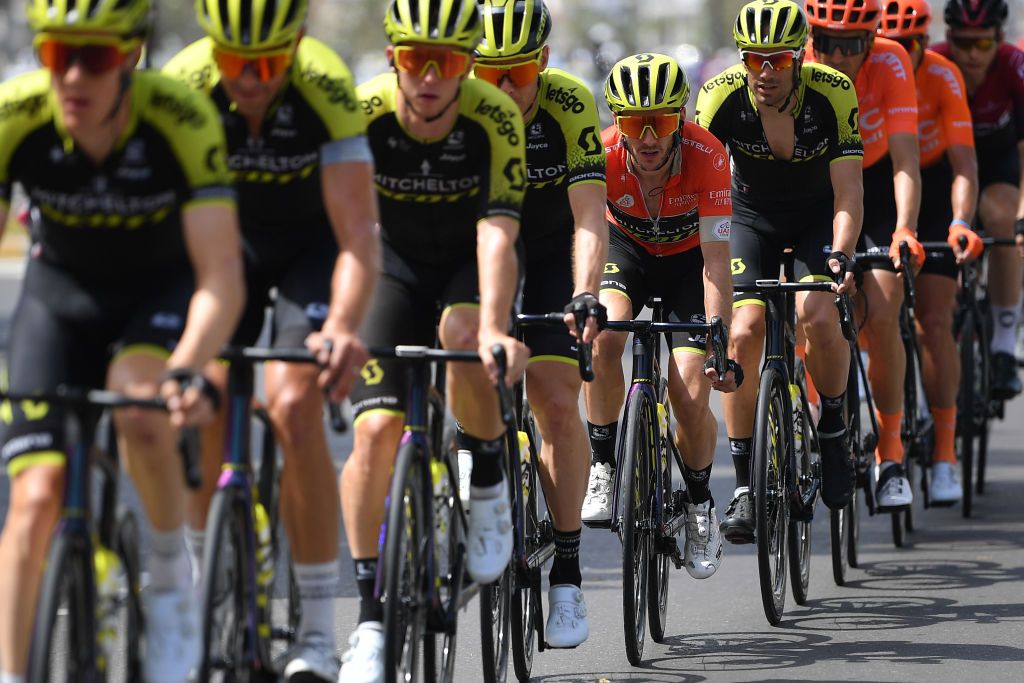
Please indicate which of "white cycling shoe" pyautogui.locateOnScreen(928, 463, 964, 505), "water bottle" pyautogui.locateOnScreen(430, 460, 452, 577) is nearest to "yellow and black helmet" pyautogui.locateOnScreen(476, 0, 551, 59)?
"water bottle" pyautogui.locateOnScreen(430, 460, 452, 577)

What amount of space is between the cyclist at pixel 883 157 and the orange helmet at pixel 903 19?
671 mm

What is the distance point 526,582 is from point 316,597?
4.83ft

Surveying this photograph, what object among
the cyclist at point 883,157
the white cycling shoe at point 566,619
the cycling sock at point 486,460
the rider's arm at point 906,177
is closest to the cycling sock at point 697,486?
the white cycling shoe at point 566,619

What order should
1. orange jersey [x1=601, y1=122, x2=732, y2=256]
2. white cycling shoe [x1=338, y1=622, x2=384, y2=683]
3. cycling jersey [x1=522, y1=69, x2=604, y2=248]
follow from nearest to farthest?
white cycling shoe [x1=338, y1=622, x2=384, y2=683] → cycling jersey [x1=522, y1=69, x2=604, y2=248] → orange jersey [x1=601, y1=122, x2=732, y2=256]

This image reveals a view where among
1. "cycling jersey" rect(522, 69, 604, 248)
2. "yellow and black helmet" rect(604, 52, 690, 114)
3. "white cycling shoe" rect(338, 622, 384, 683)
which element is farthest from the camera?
"yellow and black helmet" rect(604, 52, 690, 114)

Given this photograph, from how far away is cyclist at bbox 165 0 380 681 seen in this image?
509cm

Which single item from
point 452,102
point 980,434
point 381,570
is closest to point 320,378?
point 381,570

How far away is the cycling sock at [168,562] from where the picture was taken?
479cm

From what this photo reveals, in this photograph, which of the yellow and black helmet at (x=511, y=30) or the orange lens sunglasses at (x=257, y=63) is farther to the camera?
the yellow and black helmet at (x=511, y=30)

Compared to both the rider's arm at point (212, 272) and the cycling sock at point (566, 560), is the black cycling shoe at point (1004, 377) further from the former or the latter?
the rider's arm at point (212, 272)

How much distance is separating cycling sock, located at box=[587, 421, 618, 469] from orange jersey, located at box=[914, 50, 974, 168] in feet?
10.7

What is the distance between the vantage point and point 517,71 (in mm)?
6836

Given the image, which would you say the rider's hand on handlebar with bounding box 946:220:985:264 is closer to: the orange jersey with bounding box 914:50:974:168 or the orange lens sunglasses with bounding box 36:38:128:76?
the orange jersey with bounding box 914:50:974:168

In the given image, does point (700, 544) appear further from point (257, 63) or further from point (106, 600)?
point (106, 600)
